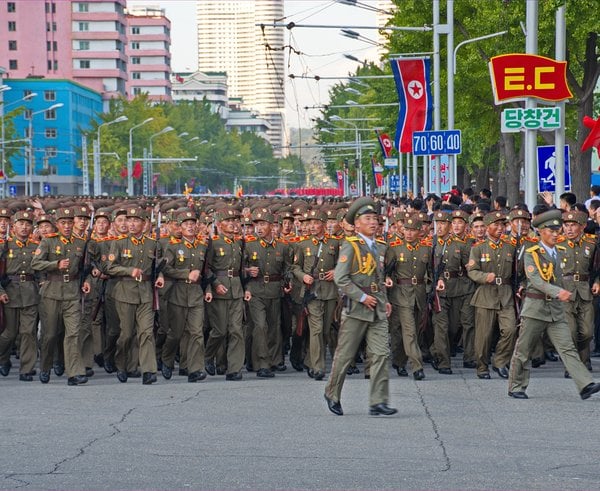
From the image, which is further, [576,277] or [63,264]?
[576,277]

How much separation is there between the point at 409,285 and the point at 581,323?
198 centimetres

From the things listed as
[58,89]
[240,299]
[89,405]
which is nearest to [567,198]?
[240,299]

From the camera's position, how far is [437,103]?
40594 mm

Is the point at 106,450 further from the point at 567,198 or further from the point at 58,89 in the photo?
the point at 58,89

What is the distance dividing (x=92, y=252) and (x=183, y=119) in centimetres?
14711

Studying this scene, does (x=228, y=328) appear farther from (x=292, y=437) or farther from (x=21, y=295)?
(x=292, y=437)

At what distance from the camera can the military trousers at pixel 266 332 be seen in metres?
16.2

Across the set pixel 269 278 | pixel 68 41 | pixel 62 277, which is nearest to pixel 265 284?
pixel 269 278

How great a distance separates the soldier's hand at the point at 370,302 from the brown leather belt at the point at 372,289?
5.1 inches

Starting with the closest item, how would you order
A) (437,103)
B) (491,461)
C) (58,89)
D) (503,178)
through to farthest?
1. (491,461)
2. (437,103)
3. (503,178)
4. (58,89)

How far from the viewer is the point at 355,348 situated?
41.6ft

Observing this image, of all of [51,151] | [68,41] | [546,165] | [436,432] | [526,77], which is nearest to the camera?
[436,432]

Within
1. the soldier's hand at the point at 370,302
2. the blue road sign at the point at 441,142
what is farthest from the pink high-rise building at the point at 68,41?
the soldier's hand at the point at 370,302

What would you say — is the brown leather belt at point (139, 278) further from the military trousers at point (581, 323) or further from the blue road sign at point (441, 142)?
the blue road sign at point (441, 142)
